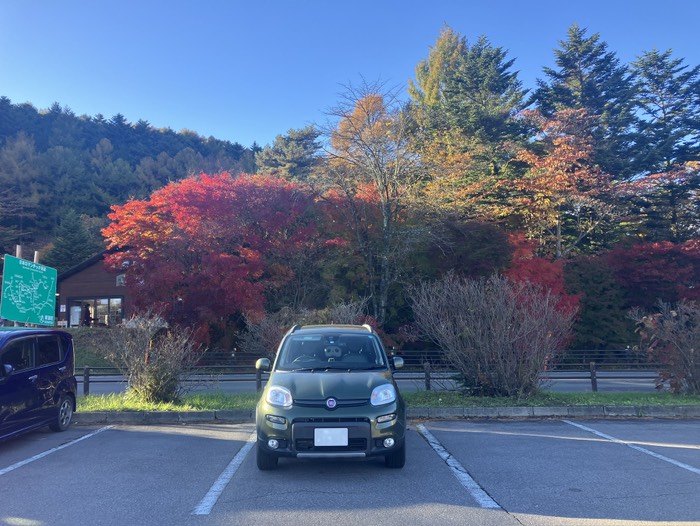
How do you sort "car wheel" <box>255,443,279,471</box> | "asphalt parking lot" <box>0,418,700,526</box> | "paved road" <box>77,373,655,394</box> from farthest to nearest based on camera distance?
"paved road" <box>77,373,655,394</box> < "car wheel" <box>255,443,279,471</box> < "asphalt parking lot" <box>0,418,700,526</box>

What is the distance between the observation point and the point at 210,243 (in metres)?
22.2

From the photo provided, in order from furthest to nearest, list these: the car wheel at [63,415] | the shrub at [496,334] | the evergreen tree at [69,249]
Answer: the evergreen tree at [69,249] < the shrub at [496,334] < the car wheel at [63,415]

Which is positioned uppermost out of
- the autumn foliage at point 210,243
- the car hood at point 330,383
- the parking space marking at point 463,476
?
the autumn foliage at point 210,243

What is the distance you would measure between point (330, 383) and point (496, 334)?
491 cm

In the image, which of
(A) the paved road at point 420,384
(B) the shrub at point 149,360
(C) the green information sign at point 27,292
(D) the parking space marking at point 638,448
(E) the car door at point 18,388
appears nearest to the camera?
(D) the parking space marking at point 638,448

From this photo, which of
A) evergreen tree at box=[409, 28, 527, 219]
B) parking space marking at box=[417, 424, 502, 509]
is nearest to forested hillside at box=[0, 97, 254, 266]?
evergreen tree at box=[409, 28, 527, 219]

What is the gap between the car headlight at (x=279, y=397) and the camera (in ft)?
19.5

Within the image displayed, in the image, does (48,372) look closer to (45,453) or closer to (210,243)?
(45,453)

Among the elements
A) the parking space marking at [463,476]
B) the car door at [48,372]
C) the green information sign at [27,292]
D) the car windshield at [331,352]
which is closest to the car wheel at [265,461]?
the car windshield at [331,352]

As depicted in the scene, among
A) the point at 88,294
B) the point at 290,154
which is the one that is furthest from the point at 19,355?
the point at 290,154

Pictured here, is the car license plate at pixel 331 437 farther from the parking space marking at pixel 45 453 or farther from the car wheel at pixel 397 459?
the parking space marking at pixel 45 453

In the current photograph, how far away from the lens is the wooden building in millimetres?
34094

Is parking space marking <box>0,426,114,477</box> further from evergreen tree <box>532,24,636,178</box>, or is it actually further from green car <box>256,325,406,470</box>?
evergreen tree <box>532,24,636,178</box>

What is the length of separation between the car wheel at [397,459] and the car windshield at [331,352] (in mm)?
1075
